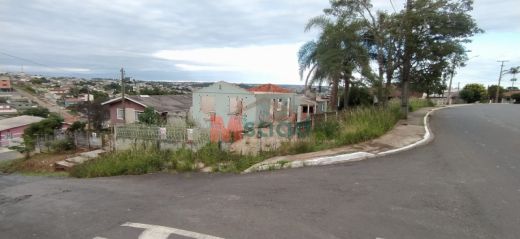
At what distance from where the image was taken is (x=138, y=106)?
30609 mm

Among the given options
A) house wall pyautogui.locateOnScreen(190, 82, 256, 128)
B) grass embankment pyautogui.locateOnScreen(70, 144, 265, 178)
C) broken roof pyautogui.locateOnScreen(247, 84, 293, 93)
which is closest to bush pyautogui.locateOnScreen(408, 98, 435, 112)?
broken roof pyautogui.locateOnScreen(247, 84, 293, 93)

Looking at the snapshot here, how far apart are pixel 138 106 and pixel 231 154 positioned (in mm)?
22313

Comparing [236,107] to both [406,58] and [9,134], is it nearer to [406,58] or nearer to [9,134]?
[406,58]

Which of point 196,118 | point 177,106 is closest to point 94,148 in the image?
point 196,118

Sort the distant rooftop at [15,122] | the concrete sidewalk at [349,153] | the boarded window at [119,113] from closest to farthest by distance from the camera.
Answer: the concrete sidewalk at [349,153] < the boarded window at [119,113] < the distant rooftop at [15,122]

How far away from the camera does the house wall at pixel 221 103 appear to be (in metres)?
23.4

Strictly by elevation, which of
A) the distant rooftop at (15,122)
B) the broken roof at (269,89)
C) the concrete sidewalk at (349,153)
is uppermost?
the broken roof at (269,89)

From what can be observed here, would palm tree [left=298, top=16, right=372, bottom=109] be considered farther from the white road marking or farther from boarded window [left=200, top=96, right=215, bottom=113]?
the white road marking

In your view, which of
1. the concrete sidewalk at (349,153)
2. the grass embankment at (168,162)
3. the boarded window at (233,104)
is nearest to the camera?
the concrete sidewalk at (349,153)

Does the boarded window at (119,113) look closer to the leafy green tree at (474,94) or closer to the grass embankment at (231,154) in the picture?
the grass embankment at (231,154)

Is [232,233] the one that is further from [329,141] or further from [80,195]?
[329,141]

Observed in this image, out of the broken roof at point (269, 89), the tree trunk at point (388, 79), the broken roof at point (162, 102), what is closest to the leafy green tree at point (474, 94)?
the broken roof at point (269, 89)

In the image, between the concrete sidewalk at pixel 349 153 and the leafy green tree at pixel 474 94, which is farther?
the leafy green tree at pixel 474 94

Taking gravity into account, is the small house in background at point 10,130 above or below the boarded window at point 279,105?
below
